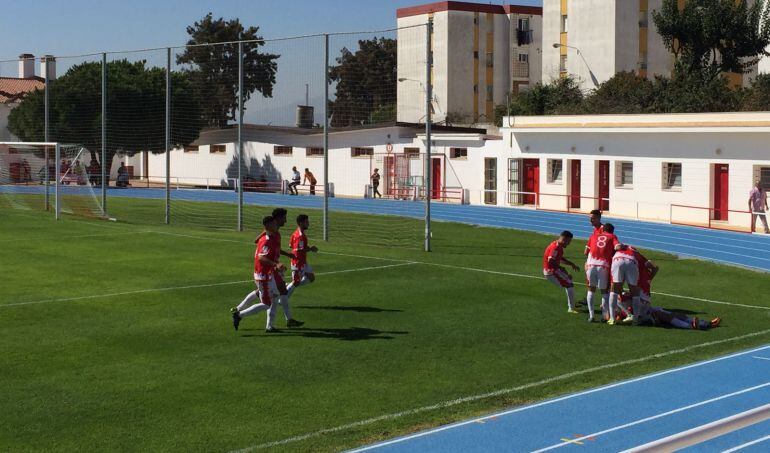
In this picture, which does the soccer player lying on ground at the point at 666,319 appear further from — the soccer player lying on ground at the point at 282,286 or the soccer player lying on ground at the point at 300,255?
the soccer player lying on ground at the point at 282,286

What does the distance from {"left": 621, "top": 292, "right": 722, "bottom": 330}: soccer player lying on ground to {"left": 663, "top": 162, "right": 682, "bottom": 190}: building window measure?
23255mm

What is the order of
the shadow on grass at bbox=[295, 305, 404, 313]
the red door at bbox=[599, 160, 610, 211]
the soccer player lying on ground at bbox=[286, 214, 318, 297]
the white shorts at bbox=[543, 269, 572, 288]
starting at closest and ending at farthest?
1. the soccer player lying on ground at bbox=[286, 214, 318, 297]
2. the white shorts at bbox=[543, 269, 572, 288]
3. the shadow on grass at bbox=[295, 305, 404, 313]
4. the red door at bbox=[599, 160, 610, 211]

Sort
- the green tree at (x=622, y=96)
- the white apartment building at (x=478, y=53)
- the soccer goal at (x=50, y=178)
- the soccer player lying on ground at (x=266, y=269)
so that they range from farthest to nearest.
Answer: the white apartment building at (x=478, y=53) < the green tree at (x=622, y=96) < the soccer goal at (x=50, y=178) < the soccer player lying on ground at (x=266, y=269)

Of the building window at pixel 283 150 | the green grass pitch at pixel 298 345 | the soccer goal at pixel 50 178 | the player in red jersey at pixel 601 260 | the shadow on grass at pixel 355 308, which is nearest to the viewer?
the green grass pitch at pixel 298 345

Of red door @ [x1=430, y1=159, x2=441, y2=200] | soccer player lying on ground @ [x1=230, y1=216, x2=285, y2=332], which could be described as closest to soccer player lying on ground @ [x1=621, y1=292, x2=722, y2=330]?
soccer player lying on ground @ [x1=230, y1=216, x2=285, y2=332]

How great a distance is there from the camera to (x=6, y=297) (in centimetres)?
1925

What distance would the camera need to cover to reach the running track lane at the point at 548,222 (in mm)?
30250

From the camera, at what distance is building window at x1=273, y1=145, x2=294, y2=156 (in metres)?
57.6

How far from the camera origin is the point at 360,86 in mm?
33312

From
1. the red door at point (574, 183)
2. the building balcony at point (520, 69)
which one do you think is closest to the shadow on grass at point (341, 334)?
the red door at point (574, 183)

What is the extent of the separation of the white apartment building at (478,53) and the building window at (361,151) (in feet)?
75.6

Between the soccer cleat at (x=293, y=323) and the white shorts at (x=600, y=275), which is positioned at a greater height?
the white shorts at (x=600, y=275)

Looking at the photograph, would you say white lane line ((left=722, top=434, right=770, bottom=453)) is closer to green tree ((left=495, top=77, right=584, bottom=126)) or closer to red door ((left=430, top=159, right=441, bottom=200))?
red door ((left=430, top=159, right=441, bottom=200))

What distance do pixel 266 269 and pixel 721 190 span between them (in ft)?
86.5
